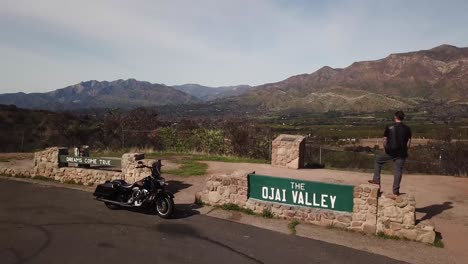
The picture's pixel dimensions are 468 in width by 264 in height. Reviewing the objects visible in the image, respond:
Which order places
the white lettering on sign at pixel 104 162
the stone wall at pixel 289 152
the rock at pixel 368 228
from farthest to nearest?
the stone wall at pixel 289 152, the white lettering on sign at pixel 104 162, the rock at pixel 368 228

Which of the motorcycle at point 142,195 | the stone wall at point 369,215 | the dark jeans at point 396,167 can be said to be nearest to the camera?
the stone wall at point 369,215

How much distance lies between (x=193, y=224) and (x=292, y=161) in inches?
350

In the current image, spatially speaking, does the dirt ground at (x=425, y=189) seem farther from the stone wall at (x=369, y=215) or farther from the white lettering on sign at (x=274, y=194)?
the white lettering on sign at (x=274, y=194)

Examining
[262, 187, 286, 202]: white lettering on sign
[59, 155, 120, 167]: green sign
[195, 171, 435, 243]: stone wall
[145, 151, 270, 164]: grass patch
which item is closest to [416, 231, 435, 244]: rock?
[195, 171, 435, 243]: stone wall

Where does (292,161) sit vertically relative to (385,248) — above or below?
above

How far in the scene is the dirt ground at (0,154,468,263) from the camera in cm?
938

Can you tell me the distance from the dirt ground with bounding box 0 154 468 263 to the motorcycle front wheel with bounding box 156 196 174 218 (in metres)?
1.77

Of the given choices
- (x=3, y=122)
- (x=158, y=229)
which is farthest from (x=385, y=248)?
(x=3, y=122)

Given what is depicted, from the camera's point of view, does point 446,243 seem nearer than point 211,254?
No

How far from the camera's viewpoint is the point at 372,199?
9273 millimetres

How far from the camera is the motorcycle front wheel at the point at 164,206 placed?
10164 mm

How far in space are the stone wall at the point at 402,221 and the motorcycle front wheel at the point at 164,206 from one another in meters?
4.99

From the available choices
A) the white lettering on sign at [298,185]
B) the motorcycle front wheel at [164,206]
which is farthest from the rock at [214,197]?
the white lettering on sign at [298,185]

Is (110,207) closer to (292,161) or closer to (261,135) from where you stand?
(292,161)
